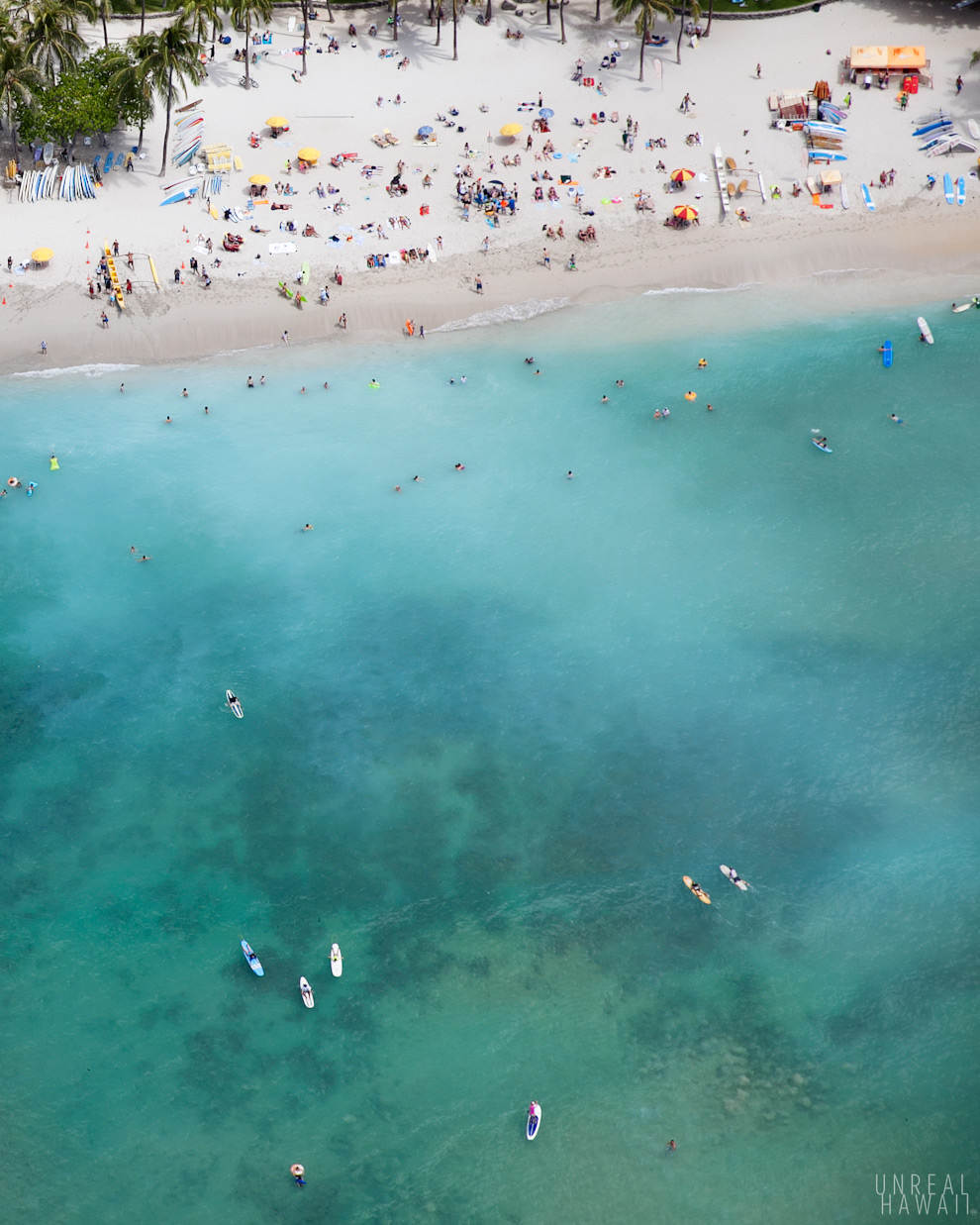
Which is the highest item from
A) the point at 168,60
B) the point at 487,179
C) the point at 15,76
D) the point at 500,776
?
the point at 168,60

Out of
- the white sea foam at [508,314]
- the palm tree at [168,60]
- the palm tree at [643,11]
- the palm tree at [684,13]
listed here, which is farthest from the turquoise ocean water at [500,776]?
the palm tree at [684,13]

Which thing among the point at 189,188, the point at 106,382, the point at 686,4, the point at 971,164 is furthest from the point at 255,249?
the point at 971,164

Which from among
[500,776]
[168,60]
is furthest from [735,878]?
[168,60]

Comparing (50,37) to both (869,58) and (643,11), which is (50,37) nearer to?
(643,11)

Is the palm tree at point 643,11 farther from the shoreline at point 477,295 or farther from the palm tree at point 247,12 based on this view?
the palm tree at point 247,12

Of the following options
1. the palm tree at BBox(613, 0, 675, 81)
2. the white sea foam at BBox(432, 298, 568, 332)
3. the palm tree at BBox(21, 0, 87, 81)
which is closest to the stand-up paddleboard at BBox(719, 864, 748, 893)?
the white sea foam at BBox(432, 298, 568, 332)

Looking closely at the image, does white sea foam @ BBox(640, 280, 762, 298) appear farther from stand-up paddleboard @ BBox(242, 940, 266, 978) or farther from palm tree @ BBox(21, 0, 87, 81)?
stand-up paddleboard @ BBox(242, 940, 266, 978)
